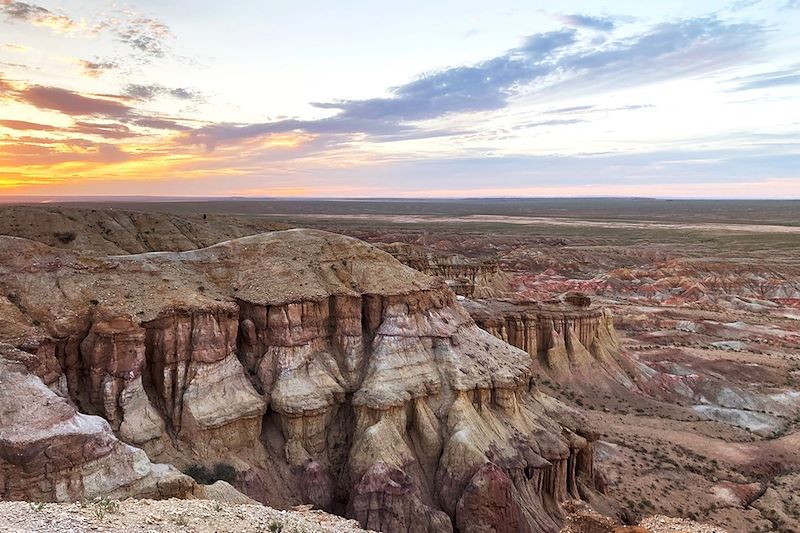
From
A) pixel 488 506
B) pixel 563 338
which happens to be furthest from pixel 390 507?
pixel 563 338

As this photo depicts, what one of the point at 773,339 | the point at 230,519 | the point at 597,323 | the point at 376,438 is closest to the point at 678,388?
the point at 597,323

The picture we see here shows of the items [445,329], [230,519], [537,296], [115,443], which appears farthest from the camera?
[537,296]

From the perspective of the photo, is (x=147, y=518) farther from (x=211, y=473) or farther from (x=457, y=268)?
(x=457, y=268)

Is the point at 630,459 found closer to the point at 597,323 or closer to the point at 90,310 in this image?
the point at 597,323

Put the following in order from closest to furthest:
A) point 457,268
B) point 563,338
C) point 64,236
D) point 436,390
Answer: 1. point 436,390
2. point 563,338
3. point 64,236
4. point 457,268

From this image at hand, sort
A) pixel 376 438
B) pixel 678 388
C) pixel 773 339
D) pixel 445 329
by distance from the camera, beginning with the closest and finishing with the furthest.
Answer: pixel 376 438
pixel 445 329
pixel 678 388
pixel 773 339

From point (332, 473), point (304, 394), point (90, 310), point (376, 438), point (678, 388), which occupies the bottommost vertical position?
point (678, 388)

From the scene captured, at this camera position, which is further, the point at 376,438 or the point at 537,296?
the point at 537,296
